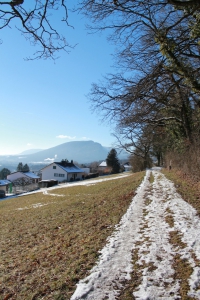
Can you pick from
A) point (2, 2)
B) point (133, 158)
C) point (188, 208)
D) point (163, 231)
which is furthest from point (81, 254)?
point (133, 158)

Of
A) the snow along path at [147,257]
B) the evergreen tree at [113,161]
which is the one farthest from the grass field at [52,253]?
the evergreen tree at [113,161]

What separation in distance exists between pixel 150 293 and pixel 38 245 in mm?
3637

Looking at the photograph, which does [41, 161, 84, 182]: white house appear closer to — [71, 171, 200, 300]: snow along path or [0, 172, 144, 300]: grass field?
[0, 172, 144, 300]: grass field

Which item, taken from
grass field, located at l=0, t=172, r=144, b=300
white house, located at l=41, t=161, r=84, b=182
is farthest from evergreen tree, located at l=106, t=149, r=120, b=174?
grass field, located at l=0, t=172, r=144, b=300

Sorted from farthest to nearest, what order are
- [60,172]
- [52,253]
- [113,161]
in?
1. [113,161]
2. [60,172]
3. [52,253]

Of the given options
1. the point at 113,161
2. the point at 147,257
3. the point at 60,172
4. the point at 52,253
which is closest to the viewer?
the point at 147,257

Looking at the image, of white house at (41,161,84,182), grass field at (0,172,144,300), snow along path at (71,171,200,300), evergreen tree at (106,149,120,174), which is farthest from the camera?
evergreen tree at (106,149,120,174)

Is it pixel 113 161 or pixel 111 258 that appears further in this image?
pixel 113 161

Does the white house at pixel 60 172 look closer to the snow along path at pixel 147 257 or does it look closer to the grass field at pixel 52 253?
the grass field at pixel 52 253

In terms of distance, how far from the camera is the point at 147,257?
3.97m

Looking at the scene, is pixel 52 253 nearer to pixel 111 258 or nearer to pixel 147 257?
pixel 111 258

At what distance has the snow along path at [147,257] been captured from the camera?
119 inches

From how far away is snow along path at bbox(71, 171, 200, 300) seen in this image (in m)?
3.03

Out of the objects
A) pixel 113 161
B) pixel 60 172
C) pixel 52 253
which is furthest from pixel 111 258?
pixel 113 161
